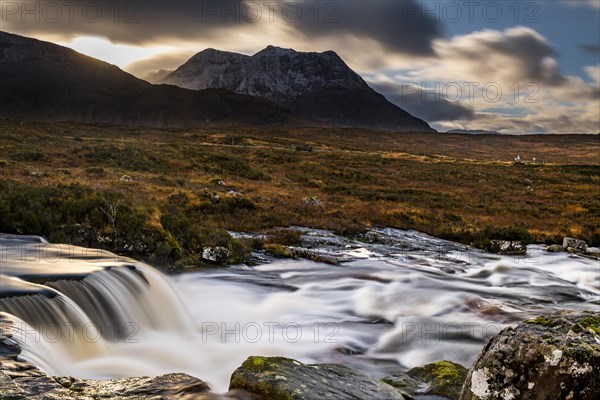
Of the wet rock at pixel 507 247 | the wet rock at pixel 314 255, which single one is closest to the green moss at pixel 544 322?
the wet rock at pixel 314 255

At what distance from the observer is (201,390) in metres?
5.88

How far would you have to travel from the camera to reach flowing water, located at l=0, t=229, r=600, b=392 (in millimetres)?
8750

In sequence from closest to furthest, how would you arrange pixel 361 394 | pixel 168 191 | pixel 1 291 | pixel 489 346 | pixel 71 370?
pixel 489 346 < pixel 361 394 < pixel 71 370 < pixel 1 291 < pixel 168 191

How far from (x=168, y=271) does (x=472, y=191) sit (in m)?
36.1

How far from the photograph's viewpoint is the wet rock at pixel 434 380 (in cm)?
762

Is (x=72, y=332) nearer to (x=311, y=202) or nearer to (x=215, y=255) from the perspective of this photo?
(x=215, y=255)

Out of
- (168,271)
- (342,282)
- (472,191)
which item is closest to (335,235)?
(342,282)

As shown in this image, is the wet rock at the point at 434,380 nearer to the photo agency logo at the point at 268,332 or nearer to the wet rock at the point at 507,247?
the photo agency logo at the point at 268,332

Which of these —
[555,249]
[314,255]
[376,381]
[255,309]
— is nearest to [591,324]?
[376,381]

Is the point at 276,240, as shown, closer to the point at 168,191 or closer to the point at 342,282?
the point at 342,282

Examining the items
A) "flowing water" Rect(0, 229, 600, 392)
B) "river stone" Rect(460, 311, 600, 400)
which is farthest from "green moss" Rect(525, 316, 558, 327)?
"flowing water" Rect(0, 229, 600, 392)

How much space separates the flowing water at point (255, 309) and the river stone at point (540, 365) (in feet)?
15.1

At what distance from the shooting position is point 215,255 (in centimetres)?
1728

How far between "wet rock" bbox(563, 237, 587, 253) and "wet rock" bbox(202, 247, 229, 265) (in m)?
17.0
